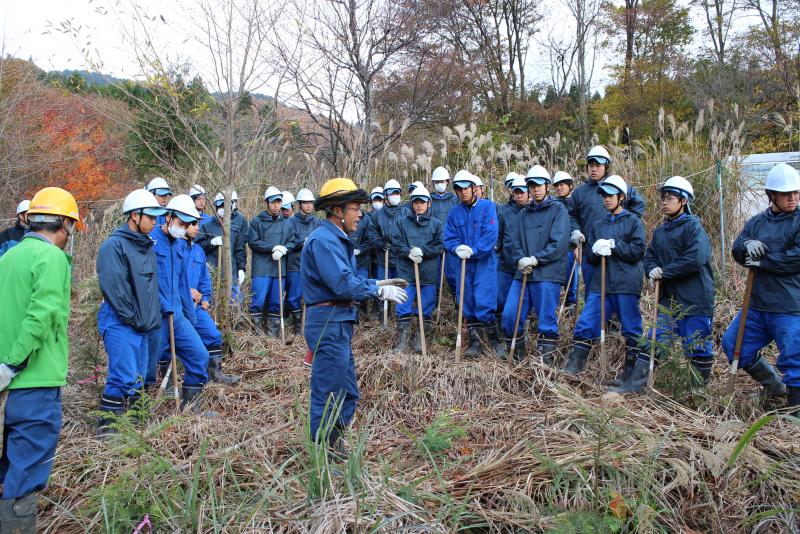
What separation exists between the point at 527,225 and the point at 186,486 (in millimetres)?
4326

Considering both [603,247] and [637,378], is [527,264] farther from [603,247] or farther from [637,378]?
[637,378]

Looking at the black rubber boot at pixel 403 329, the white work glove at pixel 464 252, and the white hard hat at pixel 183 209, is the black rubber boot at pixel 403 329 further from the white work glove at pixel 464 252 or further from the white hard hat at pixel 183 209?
the white hard hat at pixel 183 209

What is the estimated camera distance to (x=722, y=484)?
3.24 m

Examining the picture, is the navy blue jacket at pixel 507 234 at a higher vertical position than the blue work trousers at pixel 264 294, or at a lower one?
higher

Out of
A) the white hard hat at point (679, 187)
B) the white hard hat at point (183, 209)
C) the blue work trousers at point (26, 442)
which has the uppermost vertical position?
the white hard hat at point (679, 187)

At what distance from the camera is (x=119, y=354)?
448cm

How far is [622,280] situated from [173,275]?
4.25 metres

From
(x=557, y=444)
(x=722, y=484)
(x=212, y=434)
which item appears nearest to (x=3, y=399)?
(x=212, y=434)

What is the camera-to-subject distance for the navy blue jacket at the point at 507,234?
21.3 ft

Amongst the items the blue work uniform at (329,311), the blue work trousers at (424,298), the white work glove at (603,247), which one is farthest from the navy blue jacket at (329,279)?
the blue work trousers at (424,298)

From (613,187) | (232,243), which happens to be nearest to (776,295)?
(613,187)

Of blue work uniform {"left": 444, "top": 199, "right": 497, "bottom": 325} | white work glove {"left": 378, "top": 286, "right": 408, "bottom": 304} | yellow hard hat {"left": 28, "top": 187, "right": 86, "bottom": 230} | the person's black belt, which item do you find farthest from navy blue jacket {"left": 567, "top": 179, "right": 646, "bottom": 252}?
yellow hard hat {"left": 28, "top": 187, "right": 86, "bottom": 230}

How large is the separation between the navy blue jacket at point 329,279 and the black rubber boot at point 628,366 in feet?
9.86

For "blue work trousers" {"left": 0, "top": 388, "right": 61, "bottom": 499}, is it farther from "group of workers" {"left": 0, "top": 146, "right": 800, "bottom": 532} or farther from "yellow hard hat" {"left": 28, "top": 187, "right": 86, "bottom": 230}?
"yellow hard hat" {"left": 28, "top": 187, "right": 86, "bottom": 230}
